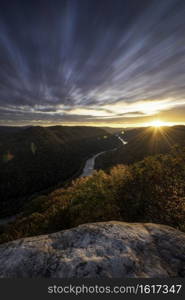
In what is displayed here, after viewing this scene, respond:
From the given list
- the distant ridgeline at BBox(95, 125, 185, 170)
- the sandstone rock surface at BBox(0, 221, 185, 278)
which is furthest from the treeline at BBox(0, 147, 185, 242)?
the distant ridgeline at BBox(95, 125, 185, 170)

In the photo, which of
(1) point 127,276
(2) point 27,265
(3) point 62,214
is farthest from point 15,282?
(3) point 62,214

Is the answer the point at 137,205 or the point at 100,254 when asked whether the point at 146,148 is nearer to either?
the point at 137,205

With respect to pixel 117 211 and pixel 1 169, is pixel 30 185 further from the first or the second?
pixel 117 211

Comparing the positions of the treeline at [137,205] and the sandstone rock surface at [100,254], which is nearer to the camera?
the sandstone rock surface at [100,254]

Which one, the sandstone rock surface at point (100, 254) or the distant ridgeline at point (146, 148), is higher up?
the sandstone rock surface at point (100, 254)

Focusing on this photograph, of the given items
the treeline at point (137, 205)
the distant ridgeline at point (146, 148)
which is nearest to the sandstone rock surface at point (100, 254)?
the treeline at point (137, 205)

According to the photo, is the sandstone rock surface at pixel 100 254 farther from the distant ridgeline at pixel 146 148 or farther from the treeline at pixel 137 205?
the distant ridgeline at pixel 146 148

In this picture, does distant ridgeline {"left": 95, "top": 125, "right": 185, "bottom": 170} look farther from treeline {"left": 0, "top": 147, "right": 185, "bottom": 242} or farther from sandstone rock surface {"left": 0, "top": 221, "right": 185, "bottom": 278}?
sandstone rock surface {"left": 0, "top": 221, "right": 185, "bottom": 278}

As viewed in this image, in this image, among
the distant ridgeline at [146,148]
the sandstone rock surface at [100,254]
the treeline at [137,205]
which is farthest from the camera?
the distant ridgeline at [146,148]
